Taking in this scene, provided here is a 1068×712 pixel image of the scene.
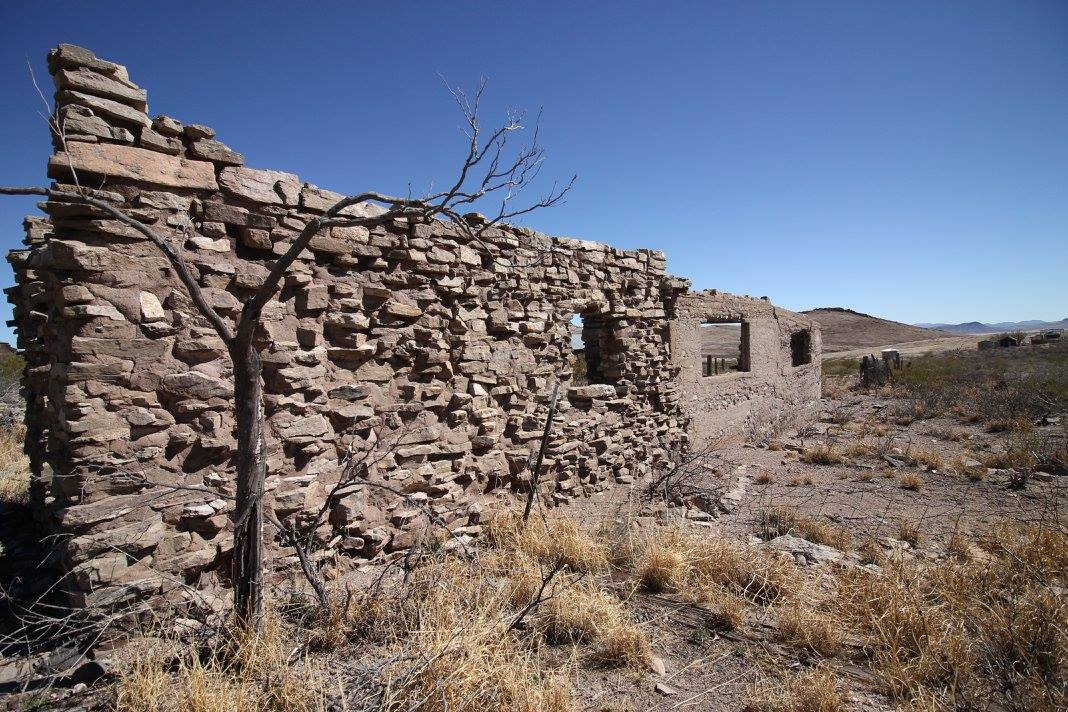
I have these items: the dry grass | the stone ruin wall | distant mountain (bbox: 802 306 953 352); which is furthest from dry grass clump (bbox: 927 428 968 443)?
distant mountain (bbox: 802 306 953 352)

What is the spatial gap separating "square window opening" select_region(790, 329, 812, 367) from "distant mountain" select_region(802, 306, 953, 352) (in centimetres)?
3645

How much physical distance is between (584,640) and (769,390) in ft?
31.2

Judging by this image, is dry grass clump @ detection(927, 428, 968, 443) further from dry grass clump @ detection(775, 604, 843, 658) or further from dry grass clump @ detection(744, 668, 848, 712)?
dry grass clump @ detection(744, 668, 848, 712)

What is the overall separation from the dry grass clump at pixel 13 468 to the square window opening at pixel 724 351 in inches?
362

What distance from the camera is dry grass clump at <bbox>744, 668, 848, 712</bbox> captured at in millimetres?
2529

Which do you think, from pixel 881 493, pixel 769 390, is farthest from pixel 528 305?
pixel 769 390

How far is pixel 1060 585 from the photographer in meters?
3.96

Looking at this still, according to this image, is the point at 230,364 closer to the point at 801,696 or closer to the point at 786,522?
the point at 801,696

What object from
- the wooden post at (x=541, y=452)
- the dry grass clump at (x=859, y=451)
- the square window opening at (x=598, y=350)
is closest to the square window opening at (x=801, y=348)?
the dry grass clump at (x=859, y=451)

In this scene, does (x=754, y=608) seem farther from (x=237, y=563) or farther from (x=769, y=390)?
(x=769, y=390)

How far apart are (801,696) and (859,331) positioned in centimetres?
5718

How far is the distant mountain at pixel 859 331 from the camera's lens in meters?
48.5

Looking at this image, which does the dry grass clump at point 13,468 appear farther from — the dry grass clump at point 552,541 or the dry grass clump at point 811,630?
the dry grass clump at point 811,630

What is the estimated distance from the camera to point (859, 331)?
167ft
